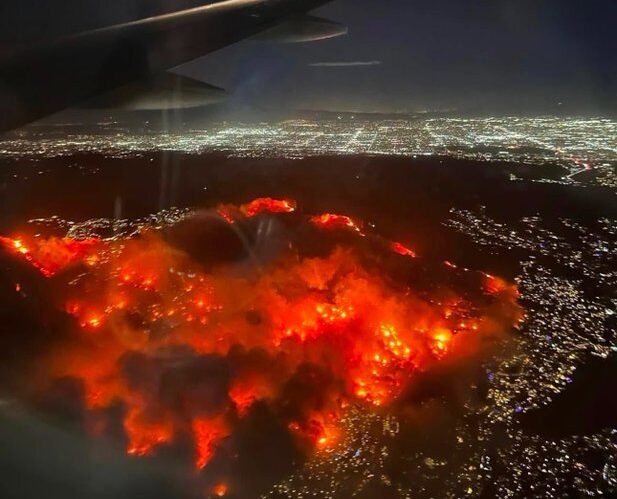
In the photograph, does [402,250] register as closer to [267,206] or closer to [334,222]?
[334,222]

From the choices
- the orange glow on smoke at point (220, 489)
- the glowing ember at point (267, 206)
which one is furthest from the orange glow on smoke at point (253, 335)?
the glowing ember at point (267, 206)

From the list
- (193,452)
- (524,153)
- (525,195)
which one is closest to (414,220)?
(525,195)

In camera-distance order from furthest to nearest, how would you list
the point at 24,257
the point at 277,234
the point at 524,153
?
the point at 524,153 → the point at 277,234 → the point at 24,257

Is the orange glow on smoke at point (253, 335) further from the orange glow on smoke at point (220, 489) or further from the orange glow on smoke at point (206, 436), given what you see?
the orange glow on smoke at point (220, 489)

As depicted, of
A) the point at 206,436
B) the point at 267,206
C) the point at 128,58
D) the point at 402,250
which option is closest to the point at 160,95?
the point at 128,58

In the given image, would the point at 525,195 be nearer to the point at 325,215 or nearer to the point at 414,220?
the point at 414,220

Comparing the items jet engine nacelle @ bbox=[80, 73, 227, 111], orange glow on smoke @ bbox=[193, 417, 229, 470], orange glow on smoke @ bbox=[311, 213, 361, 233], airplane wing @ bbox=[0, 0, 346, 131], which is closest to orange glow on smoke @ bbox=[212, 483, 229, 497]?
orange glow on smoke @ bbox=[193, 417, 229, 470]

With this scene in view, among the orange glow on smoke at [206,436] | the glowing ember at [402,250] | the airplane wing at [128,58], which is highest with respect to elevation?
the airplane wing at [128,58]
